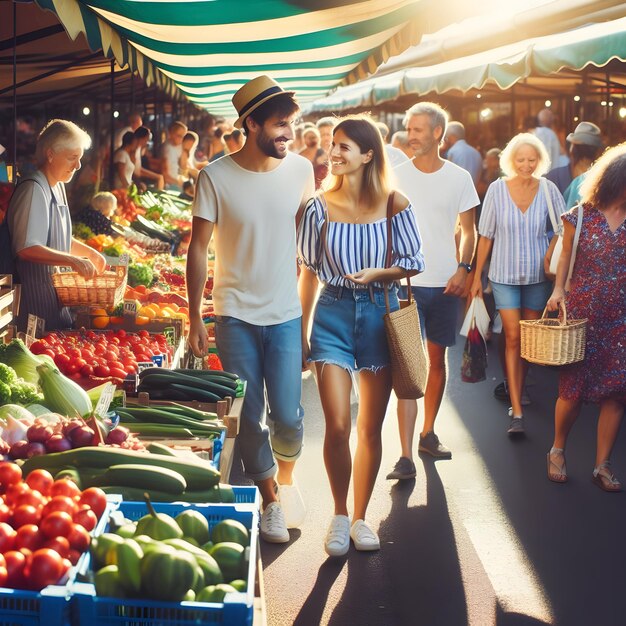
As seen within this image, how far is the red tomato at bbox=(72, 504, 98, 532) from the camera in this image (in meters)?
2.91

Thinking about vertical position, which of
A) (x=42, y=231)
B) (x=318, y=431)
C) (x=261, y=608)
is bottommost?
(x=318, y=431)

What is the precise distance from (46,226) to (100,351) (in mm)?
842

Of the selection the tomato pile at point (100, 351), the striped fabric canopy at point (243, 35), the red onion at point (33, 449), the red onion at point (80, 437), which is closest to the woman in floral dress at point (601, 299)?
the striped fabric canopy at point (243, 35)

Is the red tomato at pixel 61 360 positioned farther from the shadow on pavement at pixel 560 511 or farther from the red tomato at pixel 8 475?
the shadow on pavement at pixel 560 511

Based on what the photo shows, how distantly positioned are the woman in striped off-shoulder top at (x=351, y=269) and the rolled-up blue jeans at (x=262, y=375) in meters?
0.13

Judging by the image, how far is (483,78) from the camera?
1165 centimetres

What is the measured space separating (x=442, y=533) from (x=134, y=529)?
275 cm

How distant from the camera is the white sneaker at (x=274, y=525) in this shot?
5.16 meters

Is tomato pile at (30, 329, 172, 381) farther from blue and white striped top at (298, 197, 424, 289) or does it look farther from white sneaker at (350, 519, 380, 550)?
white sneaker at (350, 519, 380, 550)

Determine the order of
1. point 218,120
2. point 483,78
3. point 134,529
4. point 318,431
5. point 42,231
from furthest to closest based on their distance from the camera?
1. point 218,120
2. point 483,78
3. point 318,431
4. point 42,231
5. point 134,529

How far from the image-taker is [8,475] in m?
3.26

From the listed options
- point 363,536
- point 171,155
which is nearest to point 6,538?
point 363,536

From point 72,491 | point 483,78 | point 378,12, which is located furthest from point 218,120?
point 72,491

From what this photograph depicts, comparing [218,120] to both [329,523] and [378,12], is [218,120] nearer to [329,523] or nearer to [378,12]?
[378,12]
